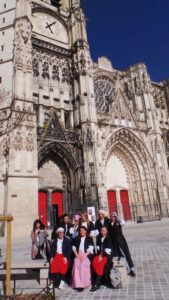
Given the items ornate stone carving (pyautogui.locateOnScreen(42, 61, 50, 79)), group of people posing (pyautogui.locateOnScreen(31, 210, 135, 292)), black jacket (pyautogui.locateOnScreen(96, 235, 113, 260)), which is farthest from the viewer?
ornate stone carving (pyautogui.locateOnScreen(42, 61, 50, 79))

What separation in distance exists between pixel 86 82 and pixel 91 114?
378 centimetres

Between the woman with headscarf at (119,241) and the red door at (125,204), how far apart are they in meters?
19.6

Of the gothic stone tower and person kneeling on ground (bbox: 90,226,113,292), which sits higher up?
the gothic stone tower

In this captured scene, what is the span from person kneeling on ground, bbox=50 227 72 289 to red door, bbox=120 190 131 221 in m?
20.3

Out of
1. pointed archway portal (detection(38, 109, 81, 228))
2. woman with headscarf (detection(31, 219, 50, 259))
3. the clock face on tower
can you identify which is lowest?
woman with headscarf (detection(31, 219, 50, 259))

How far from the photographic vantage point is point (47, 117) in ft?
71.5

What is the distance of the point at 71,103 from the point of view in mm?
24000

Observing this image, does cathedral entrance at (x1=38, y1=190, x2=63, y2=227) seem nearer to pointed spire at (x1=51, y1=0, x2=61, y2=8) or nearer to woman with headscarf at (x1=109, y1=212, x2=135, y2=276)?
woman with headscarf at (x1=109, y1=212, x2=135, y2=276)

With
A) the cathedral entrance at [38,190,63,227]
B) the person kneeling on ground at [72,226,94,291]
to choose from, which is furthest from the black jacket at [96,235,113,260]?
the cathedral entrance at [38,190,63,227]

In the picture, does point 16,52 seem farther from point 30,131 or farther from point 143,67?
point 143,67

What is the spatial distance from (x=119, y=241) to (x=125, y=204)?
20.2 metres

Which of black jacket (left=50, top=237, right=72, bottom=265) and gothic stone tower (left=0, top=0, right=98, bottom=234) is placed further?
gothic stone tower (left=0, top=0, right=98, bottom=234)

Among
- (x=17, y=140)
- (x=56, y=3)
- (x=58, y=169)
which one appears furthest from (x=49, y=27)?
(x=58, y=169)

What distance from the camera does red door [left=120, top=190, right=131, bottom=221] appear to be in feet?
80.3
